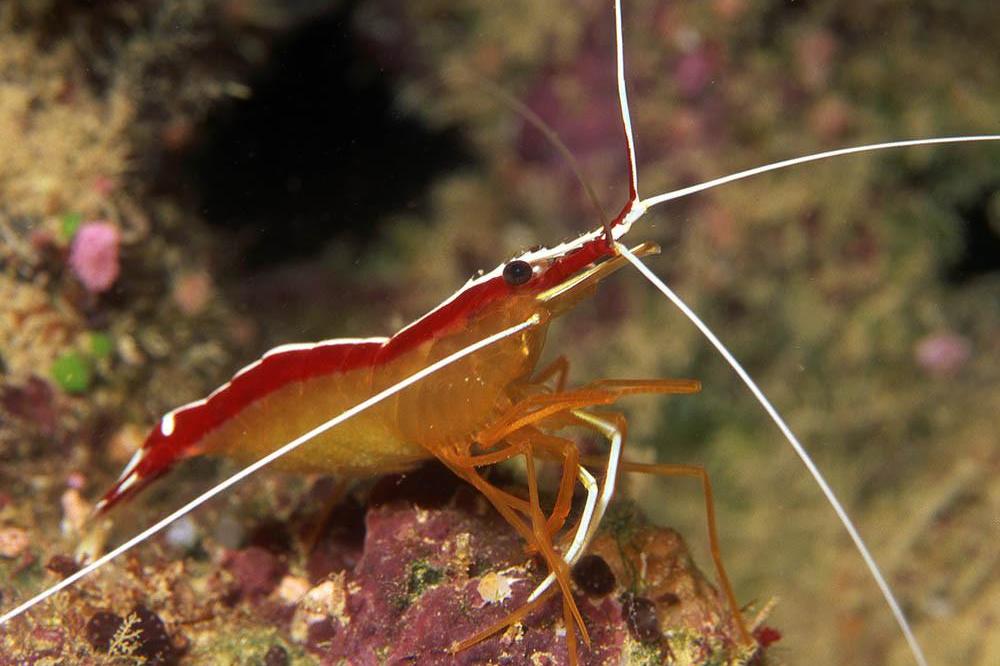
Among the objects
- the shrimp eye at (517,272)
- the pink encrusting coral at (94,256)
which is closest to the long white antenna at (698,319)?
the shrimp eye at (517,272)

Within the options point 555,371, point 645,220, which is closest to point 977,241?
point 645,220

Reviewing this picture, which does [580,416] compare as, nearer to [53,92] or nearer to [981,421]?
[53,92]

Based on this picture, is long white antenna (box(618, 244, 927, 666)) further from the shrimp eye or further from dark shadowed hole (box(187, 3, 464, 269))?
dark shadowed hole (box(187, 3, 464, 269))

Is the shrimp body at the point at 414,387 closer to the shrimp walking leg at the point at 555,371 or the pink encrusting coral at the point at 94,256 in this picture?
the shrimp walking leg at the point at 555,371

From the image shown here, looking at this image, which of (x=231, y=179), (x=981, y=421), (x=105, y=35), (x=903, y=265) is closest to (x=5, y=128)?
(x=105, y=35)

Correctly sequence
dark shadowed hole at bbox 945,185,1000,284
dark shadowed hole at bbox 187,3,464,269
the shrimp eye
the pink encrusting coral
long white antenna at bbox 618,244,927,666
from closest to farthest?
1. long white antenna at bbox 618,244,927,666
2. the shrimp eye
3. the pink encrusting coral
4. dark shadowed hole at bbox 945,185,1000,284
5. dark shadowed hole at bbox 187,3,464,269

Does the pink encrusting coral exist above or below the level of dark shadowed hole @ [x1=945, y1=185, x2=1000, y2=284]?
above

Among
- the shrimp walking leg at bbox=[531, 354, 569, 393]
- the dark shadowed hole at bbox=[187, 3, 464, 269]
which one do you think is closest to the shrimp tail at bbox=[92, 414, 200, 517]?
the shrimp walking leg at bbox=[531, 354, 569, 393]

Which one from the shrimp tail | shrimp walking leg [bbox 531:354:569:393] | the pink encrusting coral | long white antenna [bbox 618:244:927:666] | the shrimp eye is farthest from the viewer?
the pink encrusting coral
